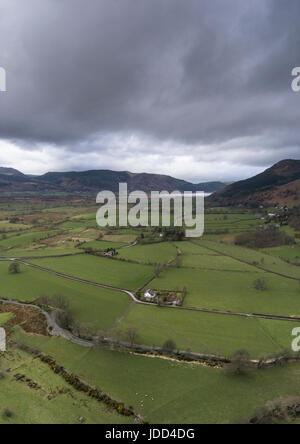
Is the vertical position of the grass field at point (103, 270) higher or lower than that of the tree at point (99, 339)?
higher

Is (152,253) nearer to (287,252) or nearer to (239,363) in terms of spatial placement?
(287,252)

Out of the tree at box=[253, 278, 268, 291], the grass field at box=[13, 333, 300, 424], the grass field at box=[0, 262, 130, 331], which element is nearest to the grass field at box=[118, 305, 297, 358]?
the grass field at box=[13, 333, 300, 424]

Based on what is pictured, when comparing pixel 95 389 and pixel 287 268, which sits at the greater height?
pixel 287 268

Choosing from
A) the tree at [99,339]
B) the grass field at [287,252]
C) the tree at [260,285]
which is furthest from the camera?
the grass field at [287,252]

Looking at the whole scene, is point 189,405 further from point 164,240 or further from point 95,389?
point 164,240

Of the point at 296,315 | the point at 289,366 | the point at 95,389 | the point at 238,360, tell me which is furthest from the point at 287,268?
the point at 95,389

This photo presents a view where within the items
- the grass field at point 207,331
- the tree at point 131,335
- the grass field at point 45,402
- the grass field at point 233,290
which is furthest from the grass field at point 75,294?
the grass field at point 233,290

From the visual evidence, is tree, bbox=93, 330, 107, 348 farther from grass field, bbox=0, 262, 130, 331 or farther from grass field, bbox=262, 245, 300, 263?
grass field, bbox=262, 245, 300, 263

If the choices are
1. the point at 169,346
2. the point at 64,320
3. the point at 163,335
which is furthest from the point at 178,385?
the point at 64,320

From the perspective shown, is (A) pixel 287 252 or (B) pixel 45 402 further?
(A) pixel 287 252

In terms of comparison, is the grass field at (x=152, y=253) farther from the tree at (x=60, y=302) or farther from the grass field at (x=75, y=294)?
the tree at (x=60, y=302)

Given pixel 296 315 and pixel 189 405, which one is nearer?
pixel 189 405
